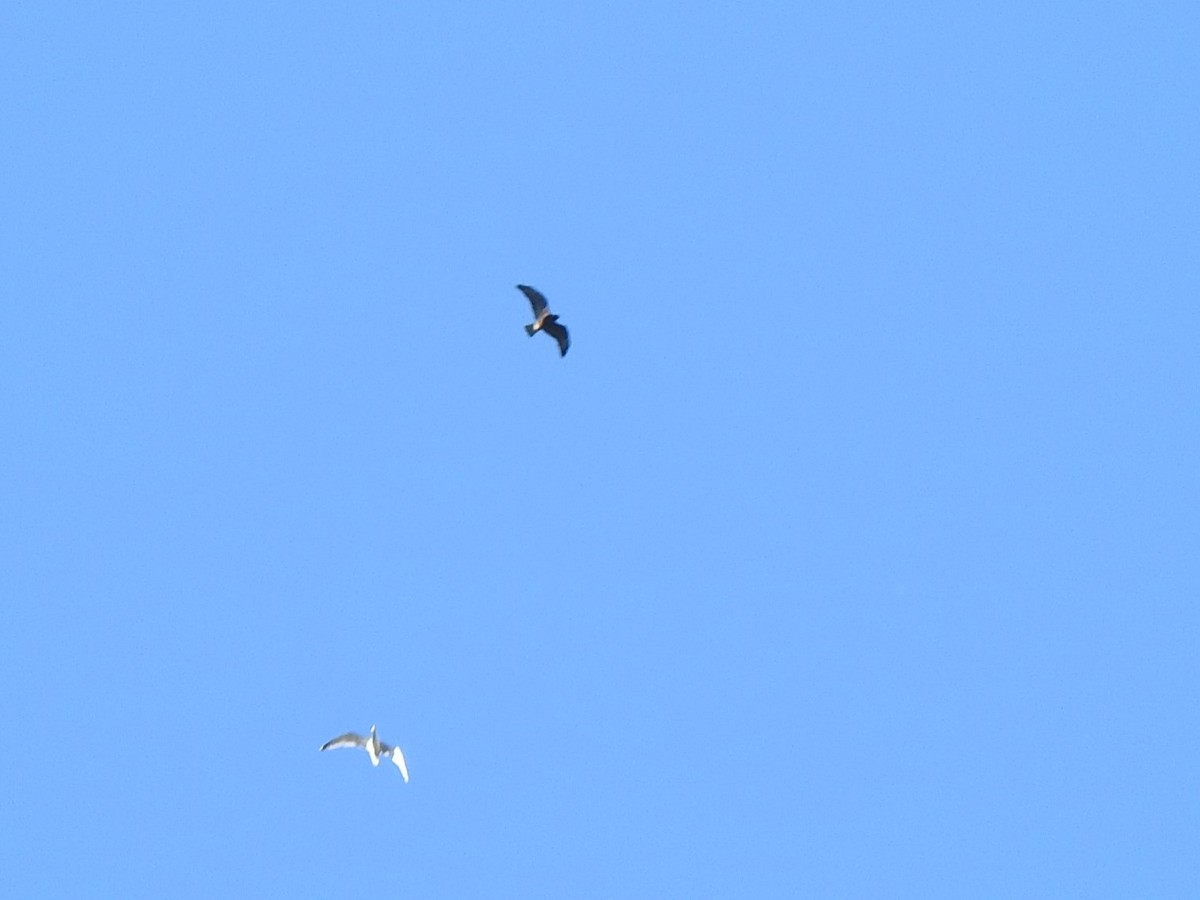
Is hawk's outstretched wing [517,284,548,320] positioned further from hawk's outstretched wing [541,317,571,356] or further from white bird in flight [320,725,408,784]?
white bird in flight [320,725,408,784]

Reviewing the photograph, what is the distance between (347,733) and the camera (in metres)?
23.7

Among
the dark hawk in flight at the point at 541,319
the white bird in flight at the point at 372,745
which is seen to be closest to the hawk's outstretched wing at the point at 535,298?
the dark hawk in flight at the point at 541,319

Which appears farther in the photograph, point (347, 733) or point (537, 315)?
point (537, 315)

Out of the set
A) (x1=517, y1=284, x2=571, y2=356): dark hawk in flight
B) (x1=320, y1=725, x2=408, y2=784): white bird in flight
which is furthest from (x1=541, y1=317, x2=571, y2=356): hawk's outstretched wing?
(x1=320, y1=725, x2=408, y2=784): white bird in flight

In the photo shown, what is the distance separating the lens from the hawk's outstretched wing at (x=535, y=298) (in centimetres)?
2511

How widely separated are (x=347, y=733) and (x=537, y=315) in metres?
8.52

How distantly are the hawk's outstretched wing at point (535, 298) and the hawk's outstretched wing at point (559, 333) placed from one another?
283 mm

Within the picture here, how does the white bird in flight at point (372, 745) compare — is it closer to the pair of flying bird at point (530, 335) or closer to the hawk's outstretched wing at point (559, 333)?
the pair of flying bird at point (530, 335)

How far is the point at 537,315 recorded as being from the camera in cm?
2542

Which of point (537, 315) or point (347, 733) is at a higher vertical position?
point (537, 315)

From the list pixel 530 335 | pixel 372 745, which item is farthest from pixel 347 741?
pixel 530 335

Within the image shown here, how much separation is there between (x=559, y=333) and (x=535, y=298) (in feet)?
2.73

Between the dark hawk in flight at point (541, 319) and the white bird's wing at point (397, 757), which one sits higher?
the dark hawk in flight at point (541, 319)

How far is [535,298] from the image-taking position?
2525cm
